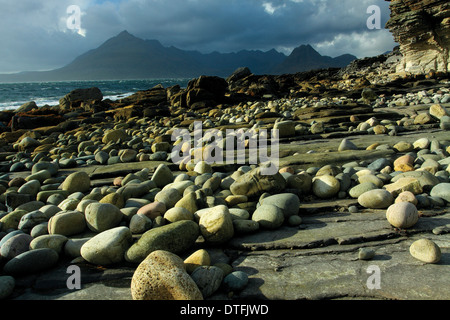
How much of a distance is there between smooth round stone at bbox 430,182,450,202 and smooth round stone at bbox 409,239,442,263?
0.92 meters

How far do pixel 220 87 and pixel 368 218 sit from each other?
556 inches

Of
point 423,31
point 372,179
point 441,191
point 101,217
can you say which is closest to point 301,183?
point 372,179

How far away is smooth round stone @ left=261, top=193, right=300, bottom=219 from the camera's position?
7.74ft

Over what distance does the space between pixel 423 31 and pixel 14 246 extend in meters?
23.2

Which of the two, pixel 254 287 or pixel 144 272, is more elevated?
pixel 144 272

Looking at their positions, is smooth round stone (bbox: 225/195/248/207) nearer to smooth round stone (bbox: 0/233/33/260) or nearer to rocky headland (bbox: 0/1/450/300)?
rocky headland (bbox: 0/1/450/300)

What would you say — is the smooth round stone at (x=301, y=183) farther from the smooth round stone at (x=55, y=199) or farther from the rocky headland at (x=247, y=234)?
the smooth round stone at (x=55, y=199)

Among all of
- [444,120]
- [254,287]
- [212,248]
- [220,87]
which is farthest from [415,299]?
[220,87]

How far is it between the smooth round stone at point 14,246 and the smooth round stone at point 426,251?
241 centimetres

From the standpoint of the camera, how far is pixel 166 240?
196cm

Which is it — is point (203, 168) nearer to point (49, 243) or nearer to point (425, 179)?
point (49, 243)

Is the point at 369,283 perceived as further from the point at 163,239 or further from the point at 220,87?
the point at 220,87
